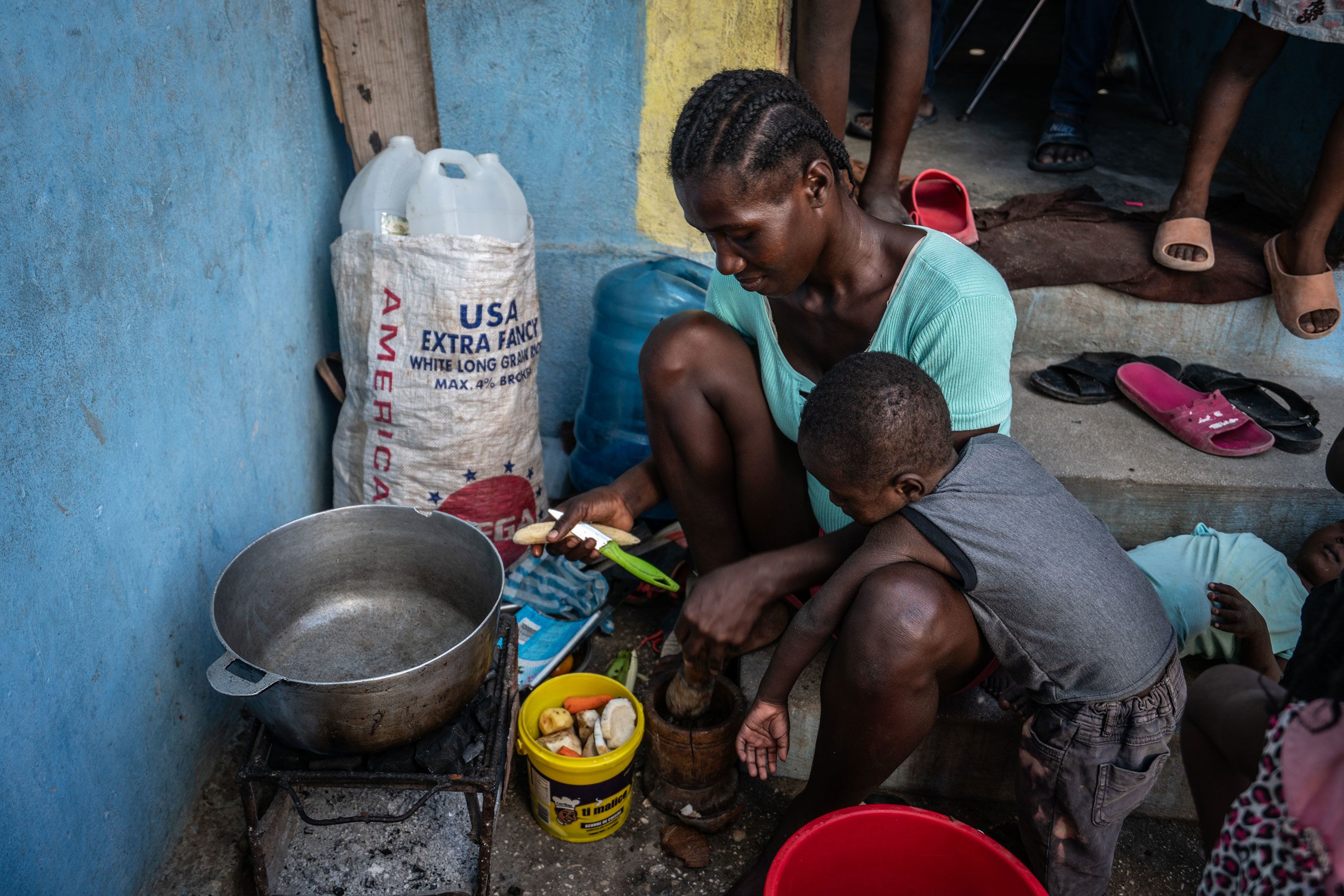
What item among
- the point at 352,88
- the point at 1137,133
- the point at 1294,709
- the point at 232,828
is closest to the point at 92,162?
the point at 352,88

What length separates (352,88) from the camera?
7.91ft

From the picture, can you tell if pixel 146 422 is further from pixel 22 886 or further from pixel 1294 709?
pixel 1294 709

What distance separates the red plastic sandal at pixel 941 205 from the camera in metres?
2.52

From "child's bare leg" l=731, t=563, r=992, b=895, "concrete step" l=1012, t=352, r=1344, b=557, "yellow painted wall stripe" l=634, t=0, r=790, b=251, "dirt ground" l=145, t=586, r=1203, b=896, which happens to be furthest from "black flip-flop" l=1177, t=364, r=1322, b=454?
"yellow painted wall stripe" l=634, t=0, r=790, b=251

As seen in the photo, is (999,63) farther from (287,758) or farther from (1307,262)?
(287,758)

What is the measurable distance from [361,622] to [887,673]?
1.10 m

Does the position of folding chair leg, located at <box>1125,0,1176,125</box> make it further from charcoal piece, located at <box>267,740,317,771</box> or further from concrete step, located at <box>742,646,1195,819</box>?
charcoal piece, located at <box>267,740,317,771</box>

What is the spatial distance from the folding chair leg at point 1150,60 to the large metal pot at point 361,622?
3.37 meters

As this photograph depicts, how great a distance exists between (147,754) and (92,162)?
3.22ft

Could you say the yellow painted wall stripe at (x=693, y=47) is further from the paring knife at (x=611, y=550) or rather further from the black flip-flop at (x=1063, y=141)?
the black flip-flop at (x=1063, y=141)

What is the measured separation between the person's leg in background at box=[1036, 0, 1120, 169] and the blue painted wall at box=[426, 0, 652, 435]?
1610mm

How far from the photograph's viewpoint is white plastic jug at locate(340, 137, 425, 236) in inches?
89.0

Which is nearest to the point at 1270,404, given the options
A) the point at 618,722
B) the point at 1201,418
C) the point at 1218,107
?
the point at 1201,418

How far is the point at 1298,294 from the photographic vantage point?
2447 mm
